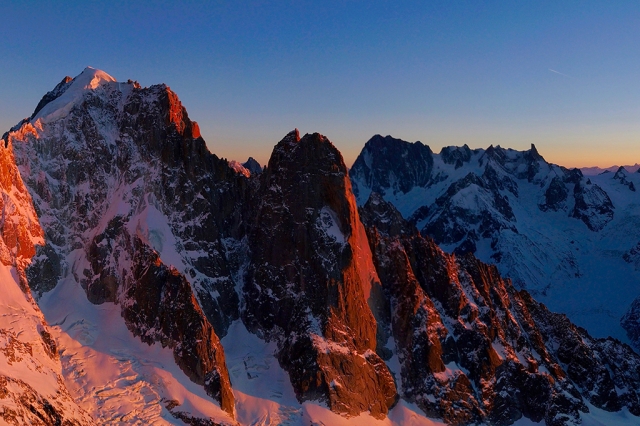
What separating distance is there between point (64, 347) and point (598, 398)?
154m

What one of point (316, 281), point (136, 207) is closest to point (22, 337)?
point (136, 207)

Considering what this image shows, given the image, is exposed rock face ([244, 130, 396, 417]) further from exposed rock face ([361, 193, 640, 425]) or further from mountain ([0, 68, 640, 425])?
exposed rock face ([361, 193, 640, 425])

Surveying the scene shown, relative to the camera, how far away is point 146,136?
514 feet

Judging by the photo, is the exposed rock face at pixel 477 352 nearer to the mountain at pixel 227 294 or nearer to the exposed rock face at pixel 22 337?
the mountain at pixel 227 294

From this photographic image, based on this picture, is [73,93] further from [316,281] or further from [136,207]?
[316,281]

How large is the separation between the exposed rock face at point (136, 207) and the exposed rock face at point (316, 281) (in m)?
12.3

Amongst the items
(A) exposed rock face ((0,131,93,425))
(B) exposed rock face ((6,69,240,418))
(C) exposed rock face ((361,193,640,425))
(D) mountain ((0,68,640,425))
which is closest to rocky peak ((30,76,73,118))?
(D) mountain ((0,68,640,425))

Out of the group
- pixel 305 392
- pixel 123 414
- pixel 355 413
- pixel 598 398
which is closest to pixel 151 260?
pixel 123 414

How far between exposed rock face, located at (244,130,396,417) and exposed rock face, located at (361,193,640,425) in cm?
951

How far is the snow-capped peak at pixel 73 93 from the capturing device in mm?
157000

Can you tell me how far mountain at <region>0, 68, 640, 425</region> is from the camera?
129 meters

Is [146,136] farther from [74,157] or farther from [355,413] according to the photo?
[355,413]

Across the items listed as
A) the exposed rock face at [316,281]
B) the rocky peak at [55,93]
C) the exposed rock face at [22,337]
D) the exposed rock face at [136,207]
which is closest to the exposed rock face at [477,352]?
the exposed rock face at [316,281]

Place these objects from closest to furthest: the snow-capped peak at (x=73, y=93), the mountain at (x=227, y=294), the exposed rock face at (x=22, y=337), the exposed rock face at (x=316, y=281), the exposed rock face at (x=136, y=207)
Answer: the exposed rock face at (x=22, y=337)
the mountain at (x=227, y=294)
the exposed rock face at (x=316, y=281)
the exposed rock face at (x=136, y=207)
the snow-capped peak at (x=73, y=93)
